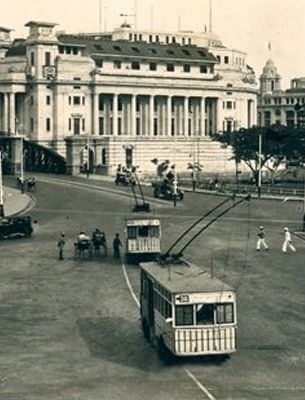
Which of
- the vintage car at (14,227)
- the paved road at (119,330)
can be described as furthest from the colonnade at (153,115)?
the paved road at (119,330)

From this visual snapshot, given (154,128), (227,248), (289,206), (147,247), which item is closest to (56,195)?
(289,206)

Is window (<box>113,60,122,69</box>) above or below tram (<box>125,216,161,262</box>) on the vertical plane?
above

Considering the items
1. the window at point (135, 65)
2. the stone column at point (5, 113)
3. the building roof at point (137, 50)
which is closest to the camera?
the stone column at point (5, 113)

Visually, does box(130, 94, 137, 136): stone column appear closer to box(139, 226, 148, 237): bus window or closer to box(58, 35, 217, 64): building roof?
box(58, 35, 217, 64): building roof

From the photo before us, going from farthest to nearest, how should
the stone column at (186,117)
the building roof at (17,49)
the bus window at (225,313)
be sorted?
the stone column at (186,117)
the building roof at (17,49)
the bus window at (225,313)

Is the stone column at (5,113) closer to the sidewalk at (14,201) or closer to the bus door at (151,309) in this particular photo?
the sidewalk at (14,201)

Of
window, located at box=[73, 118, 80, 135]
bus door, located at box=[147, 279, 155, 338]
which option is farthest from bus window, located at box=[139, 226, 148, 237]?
window, located at box=[73, 118, 80, 135]

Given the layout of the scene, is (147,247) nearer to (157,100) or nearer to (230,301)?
(230,301)
